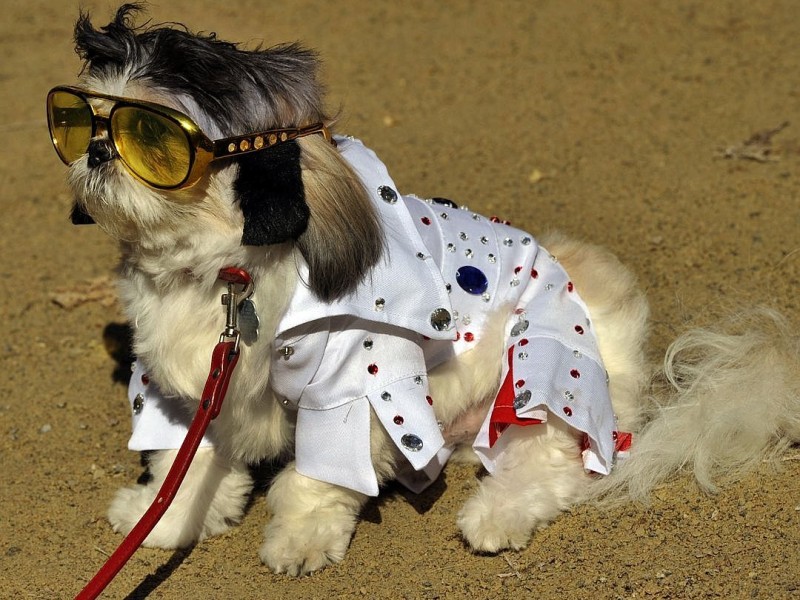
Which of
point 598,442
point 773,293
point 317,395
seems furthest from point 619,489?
point 773,293

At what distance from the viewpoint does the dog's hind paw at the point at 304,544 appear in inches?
121

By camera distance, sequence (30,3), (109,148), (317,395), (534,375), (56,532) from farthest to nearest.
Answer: (30,3)
(56,532)
(534,375)
(317,395)
(109,148)

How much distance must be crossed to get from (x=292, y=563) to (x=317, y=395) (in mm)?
607

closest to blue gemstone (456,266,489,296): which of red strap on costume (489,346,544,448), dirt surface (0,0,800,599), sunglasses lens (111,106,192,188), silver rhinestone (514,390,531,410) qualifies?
red strap on costume (489,346,544,448)

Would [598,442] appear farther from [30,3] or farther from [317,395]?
[30,3]

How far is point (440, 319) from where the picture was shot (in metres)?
2.93

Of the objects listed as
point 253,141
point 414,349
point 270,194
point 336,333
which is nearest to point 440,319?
point 414,349

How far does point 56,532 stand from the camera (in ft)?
11.1

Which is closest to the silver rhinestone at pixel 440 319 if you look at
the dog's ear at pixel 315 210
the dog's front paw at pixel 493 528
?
the dog's ear at pixel 315 210

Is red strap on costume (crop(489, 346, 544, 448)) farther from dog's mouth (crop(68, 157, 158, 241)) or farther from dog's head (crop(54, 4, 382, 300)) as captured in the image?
dog's mouth (crop(68, 157, 158, 241))

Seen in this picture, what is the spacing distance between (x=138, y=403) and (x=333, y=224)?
3.79 ft

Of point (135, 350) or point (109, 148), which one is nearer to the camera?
point (109, 148)

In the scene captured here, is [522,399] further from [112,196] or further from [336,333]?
[112,196]

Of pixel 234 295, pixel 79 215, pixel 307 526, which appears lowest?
pixel 307 526
